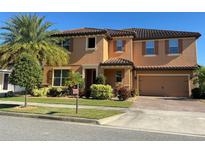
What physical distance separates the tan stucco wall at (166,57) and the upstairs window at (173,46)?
1.98 ft

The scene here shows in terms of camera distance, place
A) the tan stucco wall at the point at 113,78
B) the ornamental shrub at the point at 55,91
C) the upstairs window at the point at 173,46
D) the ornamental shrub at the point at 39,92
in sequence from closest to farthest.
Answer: the ornamental shrub at the point at 39,92, the ornamental shrub at the point at 55,91, the tan stucco wall at the point at 113,78, the upstairs window at the point at 173,46

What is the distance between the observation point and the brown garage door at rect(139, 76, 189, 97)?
842 inches

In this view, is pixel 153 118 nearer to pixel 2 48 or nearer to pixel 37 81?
pixel 37 81

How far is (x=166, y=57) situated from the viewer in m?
22.0

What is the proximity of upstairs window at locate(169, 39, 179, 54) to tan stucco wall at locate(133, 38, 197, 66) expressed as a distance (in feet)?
1.98

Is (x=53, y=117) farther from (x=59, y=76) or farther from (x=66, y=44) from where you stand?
(x=66, y=44)

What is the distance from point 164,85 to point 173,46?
173 inches

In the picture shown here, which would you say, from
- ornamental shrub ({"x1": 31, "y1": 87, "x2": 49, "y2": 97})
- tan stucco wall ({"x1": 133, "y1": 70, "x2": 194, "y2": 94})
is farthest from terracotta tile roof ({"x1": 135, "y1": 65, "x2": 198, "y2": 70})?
ornamental shrub ({"x1": 31, "y1": 87, "x2": 49, "y2": 97})

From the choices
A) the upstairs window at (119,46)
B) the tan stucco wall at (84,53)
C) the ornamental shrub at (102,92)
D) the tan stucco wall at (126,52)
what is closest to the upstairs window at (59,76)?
the tan stucco wall at (84,53)

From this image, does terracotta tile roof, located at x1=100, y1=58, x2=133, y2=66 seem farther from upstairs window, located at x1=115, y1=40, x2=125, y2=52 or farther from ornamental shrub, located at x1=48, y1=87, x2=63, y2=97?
ornamental shrub, located at x1=48, y1=87, x2=63, y2=97

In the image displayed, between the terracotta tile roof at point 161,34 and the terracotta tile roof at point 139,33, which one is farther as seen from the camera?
the terracotta tile roof at point 161,34

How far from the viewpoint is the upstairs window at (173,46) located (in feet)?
71.5

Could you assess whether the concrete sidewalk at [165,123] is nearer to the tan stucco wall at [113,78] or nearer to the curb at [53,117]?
the curb at [53,117]

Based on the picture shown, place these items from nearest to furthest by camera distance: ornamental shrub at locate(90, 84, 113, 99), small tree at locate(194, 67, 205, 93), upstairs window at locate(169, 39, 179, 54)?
ornamental shrub at locate(90, 84, 113, 99) < small tree at locate(194, 67, 205, 93) < upstairs window at locate(169, 39, 179, 54)
